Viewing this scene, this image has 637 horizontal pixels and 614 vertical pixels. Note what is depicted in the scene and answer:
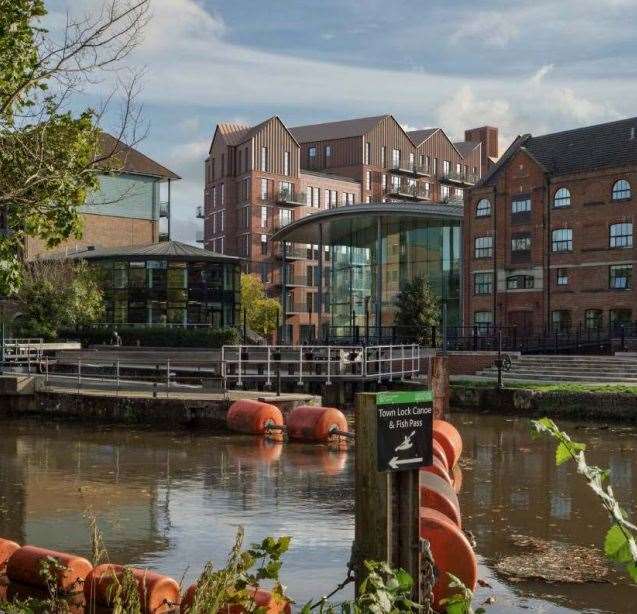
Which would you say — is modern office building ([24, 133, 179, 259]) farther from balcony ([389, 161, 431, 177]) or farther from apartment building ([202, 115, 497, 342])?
balcony ([389, 161, 431, 177])

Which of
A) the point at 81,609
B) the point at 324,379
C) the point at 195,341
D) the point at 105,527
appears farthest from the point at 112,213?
the point at 81,609

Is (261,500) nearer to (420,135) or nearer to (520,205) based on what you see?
(520,205)

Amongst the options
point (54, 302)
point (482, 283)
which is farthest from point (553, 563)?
point (482, 283)

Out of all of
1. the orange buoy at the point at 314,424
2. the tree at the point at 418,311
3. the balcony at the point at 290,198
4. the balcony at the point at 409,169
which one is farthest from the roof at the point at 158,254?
the balcony at the point at 409,169

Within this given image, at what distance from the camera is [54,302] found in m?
46.2

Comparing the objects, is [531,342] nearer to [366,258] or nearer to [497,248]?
[497,248]

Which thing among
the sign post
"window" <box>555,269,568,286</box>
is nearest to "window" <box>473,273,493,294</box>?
"window" <box>555,269,568,286</box>

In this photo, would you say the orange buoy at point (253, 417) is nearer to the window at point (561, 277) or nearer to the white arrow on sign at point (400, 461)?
the white arrow on sign at point (400, 461)

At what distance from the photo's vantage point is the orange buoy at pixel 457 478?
15.6 m

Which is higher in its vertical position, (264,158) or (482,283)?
(264,158)

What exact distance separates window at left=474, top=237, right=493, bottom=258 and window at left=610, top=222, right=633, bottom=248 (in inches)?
273

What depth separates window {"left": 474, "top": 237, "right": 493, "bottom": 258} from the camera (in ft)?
168

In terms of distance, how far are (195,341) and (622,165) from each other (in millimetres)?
23112

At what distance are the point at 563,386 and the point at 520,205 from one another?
22.1 m
